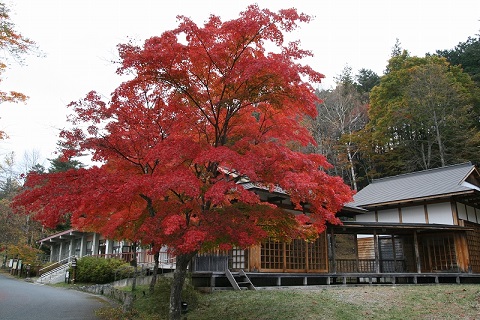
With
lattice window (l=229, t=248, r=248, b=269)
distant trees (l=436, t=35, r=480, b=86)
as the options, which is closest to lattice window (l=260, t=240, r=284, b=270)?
lattice window (l=229, t=248, r=248, b=269)

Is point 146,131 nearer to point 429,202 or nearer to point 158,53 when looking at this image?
point 158,53

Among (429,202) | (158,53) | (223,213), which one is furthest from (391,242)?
(158,53)

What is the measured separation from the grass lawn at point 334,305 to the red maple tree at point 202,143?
209 cm

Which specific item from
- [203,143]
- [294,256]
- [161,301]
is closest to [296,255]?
[294,256]

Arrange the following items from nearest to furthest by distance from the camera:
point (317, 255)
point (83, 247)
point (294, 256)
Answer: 1. point (294, 256)
2. point (317, 255)
3. point (83, 247)

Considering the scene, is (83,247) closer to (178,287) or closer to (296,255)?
(296,255)

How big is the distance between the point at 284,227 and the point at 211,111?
3.57 metres

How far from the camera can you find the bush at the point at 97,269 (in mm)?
23141

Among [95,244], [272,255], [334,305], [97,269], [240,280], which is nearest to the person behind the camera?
[334,305]

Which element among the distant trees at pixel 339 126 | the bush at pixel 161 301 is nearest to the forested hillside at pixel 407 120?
the distant trees at pixel 339 126

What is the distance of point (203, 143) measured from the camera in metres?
9.30

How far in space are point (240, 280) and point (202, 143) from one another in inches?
290

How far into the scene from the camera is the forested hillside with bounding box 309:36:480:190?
108 feet

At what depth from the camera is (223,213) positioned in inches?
355
